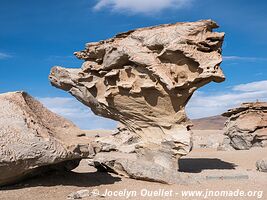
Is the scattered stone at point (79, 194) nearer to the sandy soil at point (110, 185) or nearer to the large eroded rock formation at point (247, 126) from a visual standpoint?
the sandy soil at point (110, 185)

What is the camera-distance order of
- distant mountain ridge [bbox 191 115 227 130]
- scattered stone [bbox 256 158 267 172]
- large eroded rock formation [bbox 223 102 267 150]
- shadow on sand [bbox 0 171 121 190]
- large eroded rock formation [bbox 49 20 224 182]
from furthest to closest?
distant mountain ridge [bbox 191 115 227 130]
large eroded rock formation [bbox 223 102 267 150]
scattered stone [bbox 256 158 267 172]
large eroded rock formation [bbox 49 20 224 182]
shadow on sand [bbox 0 171 121 190]

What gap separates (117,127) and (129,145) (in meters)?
2.76

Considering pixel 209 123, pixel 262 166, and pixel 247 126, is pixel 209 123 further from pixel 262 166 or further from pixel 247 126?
pixel 262 166

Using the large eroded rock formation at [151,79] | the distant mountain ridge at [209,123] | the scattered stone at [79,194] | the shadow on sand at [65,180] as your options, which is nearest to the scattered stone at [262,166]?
the large eroded rock formation at [151,79]

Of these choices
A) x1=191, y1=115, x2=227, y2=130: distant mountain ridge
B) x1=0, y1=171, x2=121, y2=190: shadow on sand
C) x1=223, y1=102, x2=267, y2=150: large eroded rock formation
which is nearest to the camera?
x1=0, y1=171, x2=121, y2=190: shadow on sand

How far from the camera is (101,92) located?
14.8 m

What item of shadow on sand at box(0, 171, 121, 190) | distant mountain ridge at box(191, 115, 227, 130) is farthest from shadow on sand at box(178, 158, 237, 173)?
distant mountain ridge at box(191, 115, 227, 130)

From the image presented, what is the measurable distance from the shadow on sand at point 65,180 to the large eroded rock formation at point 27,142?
0.21m

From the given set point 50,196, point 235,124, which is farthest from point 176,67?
point 235,124

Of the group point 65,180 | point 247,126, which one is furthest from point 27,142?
point 247,126

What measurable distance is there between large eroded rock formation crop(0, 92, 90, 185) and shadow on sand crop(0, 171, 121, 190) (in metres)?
0.21

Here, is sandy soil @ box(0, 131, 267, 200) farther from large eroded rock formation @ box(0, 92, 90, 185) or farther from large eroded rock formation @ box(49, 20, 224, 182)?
large eroded rock formation @ box(49, 20, 224, 182)

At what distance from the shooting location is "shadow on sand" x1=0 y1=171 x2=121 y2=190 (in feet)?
31.6

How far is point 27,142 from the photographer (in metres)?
8.79
